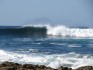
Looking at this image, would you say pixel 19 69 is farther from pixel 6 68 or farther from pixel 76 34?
pixel 76 34

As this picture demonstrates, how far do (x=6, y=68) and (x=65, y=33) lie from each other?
38.5 m

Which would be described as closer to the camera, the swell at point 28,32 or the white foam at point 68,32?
the white foam at point 68,32

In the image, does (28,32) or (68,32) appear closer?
(68,32)

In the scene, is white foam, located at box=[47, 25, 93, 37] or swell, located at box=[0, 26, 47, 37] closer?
white foam, located at box=[47, 25, 93, 37]

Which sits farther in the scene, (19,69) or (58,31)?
(58,31)

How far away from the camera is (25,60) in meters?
18.3

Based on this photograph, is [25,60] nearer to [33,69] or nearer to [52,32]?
[33,69]

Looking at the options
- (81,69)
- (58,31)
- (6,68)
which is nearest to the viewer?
(6,68)

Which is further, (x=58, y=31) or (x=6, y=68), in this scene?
(x=58, y=31)

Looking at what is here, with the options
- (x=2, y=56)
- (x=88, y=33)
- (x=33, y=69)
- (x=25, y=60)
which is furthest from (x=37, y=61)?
(x=88, y=33)

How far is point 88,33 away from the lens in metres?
47.8

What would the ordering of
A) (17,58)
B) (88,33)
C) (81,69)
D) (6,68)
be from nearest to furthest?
1. (6,68)
2. (81,69)
3. (17,58)
4. (88,33)

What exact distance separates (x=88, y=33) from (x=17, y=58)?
2961 cm

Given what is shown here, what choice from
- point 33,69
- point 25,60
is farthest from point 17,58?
point 33,69
